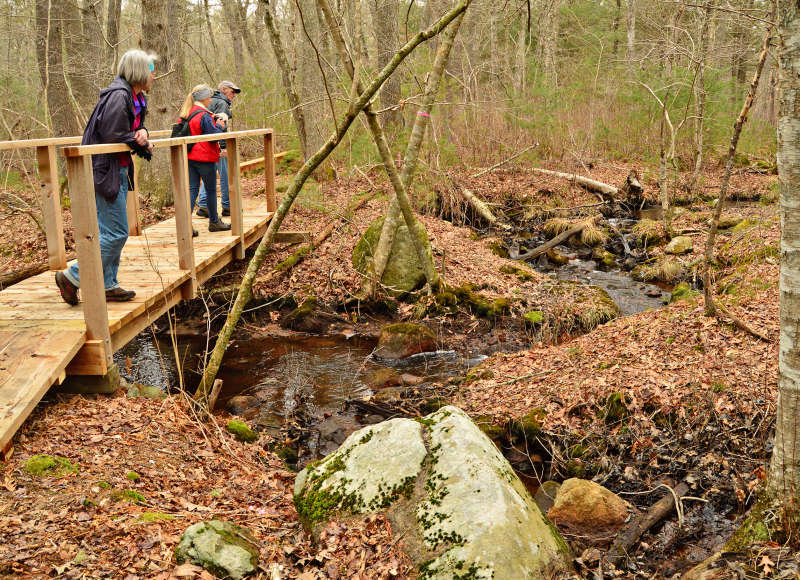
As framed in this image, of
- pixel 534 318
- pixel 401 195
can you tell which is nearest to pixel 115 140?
pixel 401 195

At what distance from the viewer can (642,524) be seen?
195 inches

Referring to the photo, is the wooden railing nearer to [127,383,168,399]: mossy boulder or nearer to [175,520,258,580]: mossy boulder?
[127,383,168,399]: mossy boulder

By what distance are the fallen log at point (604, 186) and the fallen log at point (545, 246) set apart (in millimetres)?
2761

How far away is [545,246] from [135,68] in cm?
944

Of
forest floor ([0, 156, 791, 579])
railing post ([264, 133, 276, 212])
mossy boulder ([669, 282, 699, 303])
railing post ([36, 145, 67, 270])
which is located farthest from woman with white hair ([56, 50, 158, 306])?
mossy boulder ([669, 282, 699, 303])

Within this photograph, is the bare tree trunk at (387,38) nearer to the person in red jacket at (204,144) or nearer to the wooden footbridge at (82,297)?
the person in red jacket at (204,144)

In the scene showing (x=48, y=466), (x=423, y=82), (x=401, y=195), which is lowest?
(x=48, y=466)

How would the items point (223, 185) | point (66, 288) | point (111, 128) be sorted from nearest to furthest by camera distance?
point (111, 128) → point (66, 288) → point (223, 185)

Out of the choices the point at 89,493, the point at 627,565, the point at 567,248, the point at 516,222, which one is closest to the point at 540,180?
the point at 516,222

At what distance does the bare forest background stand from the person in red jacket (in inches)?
100

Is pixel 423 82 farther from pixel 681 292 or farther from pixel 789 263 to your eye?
pixel 789 263

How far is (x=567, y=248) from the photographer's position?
45.6 feet

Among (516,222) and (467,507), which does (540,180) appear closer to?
(516,222)

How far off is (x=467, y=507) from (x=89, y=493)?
2.35 m
